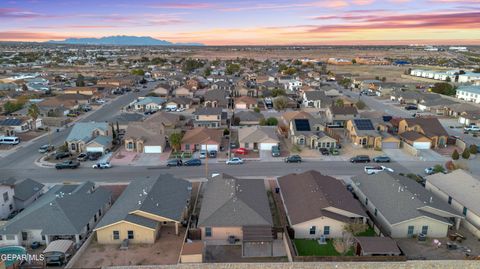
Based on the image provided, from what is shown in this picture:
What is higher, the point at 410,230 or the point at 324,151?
the point at 324,151

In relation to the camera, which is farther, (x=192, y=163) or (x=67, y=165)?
(x=192, y=163)

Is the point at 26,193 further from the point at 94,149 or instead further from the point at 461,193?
the point at 461,193

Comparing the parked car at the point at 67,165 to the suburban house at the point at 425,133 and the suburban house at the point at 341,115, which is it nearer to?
the suburban house at the point at 341,115

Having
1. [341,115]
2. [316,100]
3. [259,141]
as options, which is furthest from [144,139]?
[316,100]

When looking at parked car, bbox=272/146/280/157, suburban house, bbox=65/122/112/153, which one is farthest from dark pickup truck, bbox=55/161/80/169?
parked car, bbox=272/146/280/157

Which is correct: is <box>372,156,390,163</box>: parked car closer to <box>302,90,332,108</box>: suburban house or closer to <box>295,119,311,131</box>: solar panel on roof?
Result: <box>295,119,311,131</box>: solar panel on roof
